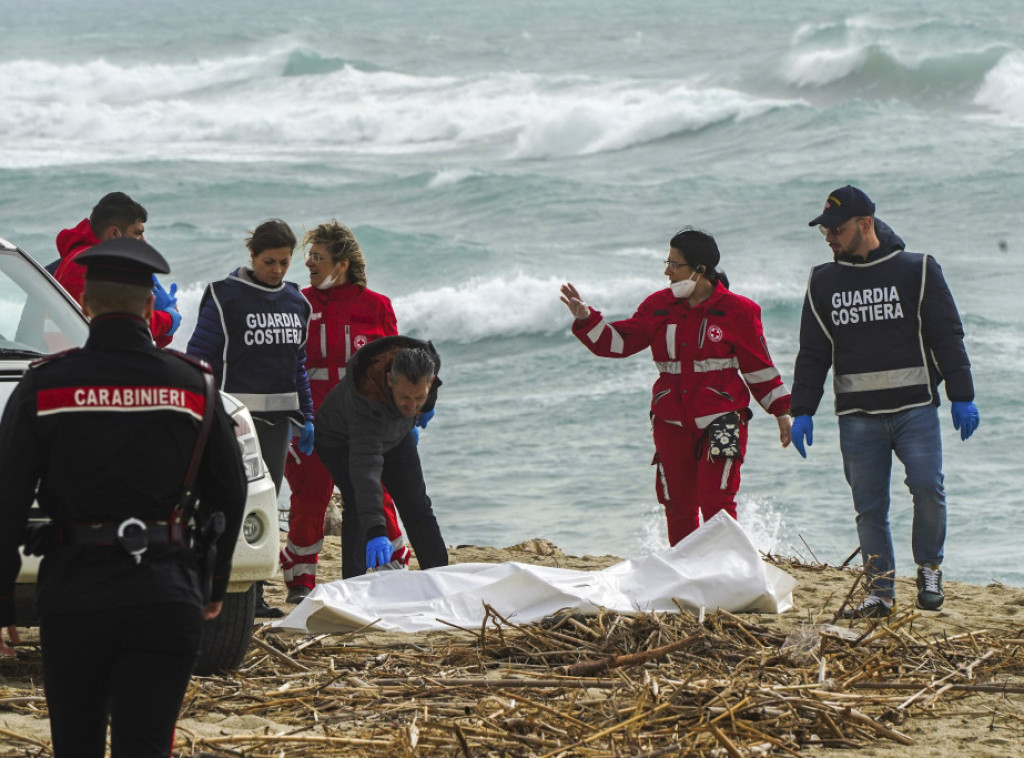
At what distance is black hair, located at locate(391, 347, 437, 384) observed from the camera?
6.11 metres

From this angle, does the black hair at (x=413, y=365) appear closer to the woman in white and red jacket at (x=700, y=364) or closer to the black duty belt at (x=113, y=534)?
the woman in white and red jacket at (x=700, y=364)

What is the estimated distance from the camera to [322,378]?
24.2ft

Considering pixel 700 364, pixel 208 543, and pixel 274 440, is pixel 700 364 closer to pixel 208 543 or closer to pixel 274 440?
pixel 274 440

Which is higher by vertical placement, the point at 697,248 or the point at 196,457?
the point at 697,248

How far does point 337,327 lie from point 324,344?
0.11m

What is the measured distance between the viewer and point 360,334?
7.30 meters

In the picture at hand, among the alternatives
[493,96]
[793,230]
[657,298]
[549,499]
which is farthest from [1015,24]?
[657,298]

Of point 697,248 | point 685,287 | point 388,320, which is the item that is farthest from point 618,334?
point 388,320

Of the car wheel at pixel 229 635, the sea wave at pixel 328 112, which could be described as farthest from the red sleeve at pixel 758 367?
the sea wave at pixel 328 112

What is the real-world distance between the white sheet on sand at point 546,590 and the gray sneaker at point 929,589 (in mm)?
649

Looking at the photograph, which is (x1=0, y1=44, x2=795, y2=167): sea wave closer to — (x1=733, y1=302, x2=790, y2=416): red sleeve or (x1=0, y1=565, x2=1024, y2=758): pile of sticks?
(x1=733, y1=302, x2=790, y2=416): red sleeve

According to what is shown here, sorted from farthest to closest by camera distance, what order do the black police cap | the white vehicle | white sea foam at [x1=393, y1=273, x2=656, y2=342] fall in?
white sea foam at [x1=393, y1=273, x2=656, y2=342] → the white vehicle → the black police cap

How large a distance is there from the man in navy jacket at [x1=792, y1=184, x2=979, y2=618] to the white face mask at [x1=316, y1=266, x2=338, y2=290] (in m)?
2.25

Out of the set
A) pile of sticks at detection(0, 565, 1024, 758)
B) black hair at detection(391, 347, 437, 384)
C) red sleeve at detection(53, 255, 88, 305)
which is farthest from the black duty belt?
red sleeve at detection(53, 255, 88, 305)
